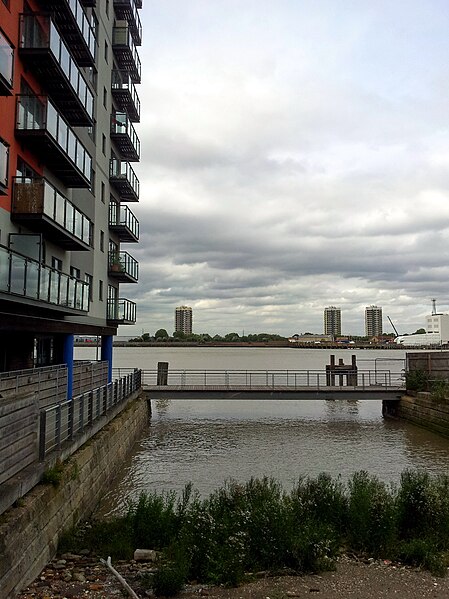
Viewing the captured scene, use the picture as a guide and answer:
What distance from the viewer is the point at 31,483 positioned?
29.8 ft

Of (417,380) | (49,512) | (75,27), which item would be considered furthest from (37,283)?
(417,380)

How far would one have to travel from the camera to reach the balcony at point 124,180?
28328 millimetres

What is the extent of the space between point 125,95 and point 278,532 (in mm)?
25888

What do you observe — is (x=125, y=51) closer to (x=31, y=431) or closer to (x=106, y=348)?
(x=106, y=348)

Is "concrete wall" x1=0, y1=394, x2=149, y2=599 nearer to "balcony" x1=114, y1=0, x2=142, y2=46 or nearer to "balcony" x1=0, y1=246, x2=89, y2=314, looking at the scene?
"balcony" x1=0, y1=246, x2=89, y2=314

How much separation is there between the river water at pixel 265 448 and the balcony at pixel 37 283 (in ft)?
18.5

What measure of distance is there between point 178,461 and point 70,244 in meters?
8.69

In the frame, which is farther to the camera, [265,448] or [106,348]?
[106,348]

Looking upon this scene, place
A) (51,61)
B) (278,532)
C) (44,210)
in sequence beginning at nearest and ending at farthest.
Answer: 1. (278,532)
2. (44,210)
3. (51,61)

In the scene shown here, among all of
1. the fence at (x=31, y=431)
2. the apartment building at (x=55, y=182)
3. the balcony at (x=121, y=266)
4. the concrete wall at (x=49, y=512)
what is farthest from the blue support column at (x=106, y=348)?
the fence at (x=31, y=431)

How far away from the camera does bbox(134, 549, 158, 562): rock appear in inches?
349

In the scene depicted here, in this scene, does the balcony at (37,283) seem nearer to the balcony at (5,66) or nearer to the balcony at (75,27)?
the balcony at (5,66)

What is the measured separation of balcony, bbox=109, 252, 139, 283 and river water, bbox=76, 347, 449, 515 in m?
7.94

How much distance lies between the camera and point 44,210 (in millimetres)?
15125
